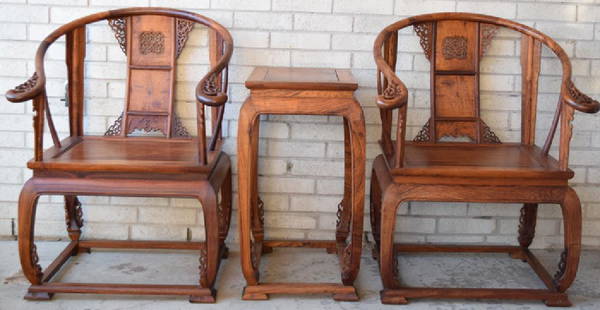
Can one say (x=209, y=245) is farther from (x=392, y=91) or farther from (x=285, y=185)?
(x=392, y=91)

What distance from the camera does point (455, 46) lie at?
345cm

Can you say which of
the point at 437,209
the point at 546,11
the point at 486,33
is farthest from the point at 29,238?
the point at 546,11

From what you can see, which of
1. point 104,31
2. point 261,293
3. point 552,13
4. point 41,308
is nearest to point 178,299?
point 261,293

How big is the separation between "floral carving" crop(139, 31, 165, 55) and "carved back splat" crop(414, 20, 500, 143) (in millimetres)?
1139

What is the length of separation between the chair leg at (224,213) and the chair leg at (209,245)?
0.41 m

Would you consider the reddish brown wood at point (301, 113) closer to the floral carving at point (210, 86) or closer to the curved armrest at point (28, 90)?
the floral carving at point (210, 86)

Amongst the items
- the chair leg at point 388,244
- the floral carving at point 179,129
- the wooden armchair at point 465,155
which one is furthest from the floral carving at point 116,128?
the chair leg at point 388,244

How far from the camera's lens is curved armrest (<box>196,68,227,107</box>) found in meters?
2.78

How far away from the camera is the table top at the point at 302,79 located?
2.88 metres

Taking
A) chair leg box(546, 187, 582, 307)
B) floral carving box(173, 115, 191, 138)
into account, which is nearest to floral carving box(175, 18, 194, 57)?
floral carving box(173, 115, 191, 138)

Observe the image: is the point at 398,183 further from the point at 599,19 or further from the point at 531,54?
the point at 599,19

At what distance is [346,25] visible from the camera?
11.5 feet

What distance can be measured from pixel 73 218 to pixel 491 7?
215 cm

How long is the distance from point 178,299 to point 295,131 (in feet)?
3.17
